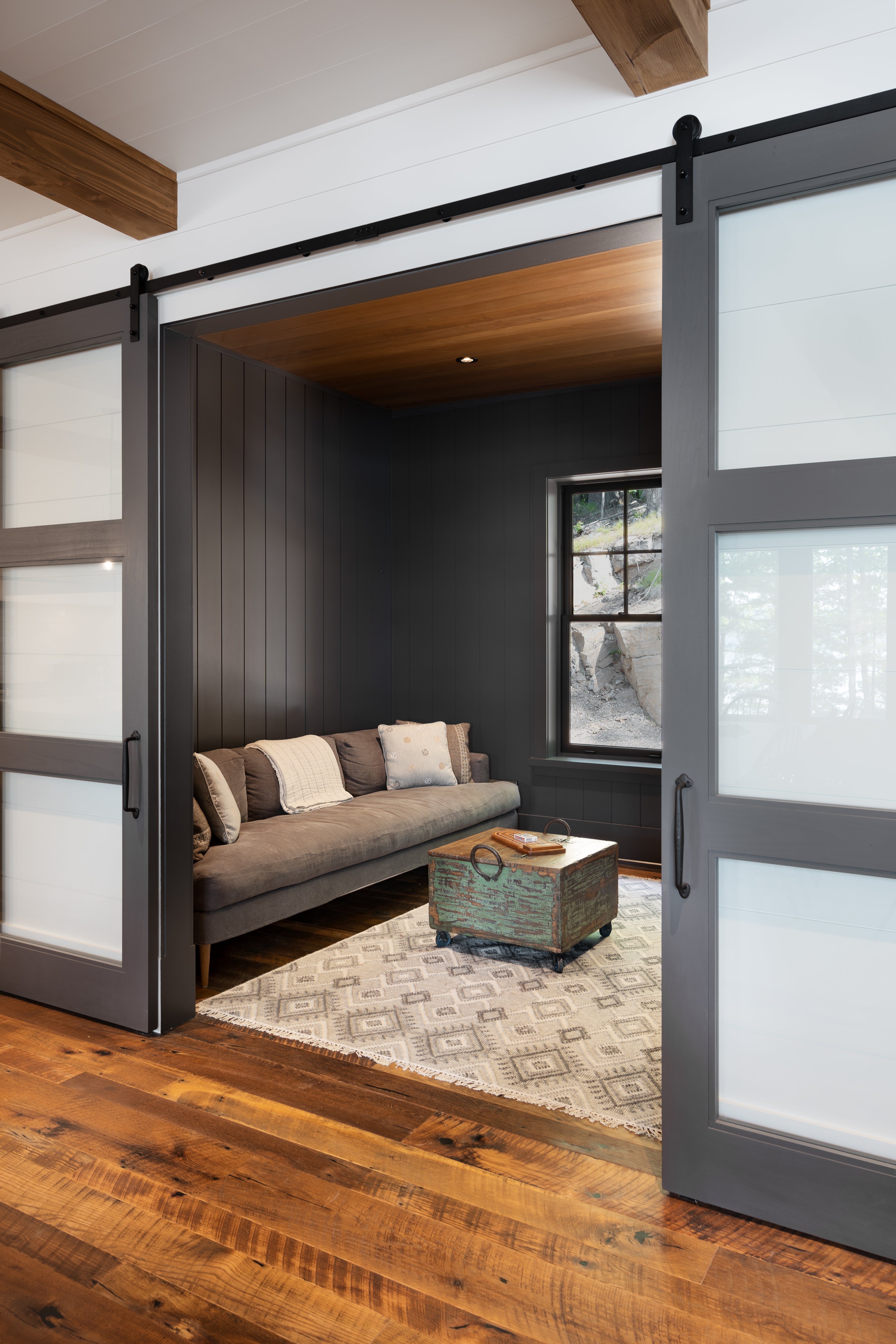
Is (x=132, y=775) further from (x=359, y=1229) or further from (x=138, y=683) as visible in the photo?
(x=359, y=1229)

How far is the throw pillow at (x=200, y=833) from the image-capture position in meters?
3.49

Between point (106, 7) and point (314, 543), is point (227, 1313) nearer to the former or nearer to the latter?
point (106, 7)

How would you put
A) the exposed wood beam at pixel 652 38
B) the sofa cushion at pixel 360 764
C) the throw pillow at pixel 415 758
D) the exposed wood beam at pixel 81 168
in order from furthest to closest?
1. the throw pillow at pixel 415 758
2. the sofa cushion at pixel 360 764
3. the exposed wood beam at pixel 81 168
4. the exposed wood beam at pixel 652 38

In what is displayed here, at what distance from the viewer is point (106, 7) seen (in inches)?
84.5

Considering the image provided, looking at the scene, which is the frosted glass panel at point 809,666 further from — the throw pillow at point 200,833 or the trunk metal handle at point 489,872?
the throw pillow at point 200,833

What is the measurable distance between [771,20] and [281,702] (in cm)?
393

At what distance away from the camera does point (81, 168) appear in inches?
105

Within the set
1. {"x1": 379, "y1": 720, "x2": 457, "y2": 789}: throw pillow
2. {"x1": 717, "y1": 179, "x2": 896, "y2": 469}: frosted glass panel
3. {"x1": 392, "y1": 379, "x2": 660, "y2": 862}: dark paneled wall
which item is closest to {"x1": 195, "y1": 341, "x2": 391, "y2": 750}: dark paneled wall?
{"x1": 392, "y1": 379, "x2": 660, "y2": 862}: dark paneled wall

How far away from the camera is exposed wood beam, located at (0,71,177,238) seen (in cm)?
252

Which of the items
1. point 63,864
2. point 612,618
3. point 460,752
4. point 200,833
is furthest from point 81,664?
point 612,618

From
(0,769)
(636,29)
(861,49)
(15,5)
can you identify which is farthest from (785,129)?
(0,769)

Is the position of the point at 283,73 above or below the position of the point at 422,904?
above

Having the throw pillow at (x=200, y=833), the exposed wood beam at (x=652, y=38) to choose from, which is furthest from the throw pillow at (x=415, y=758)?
the exposed wood beam at (x=652, y=38)

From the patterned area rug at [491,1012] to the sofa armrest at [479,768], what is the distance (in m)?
1.61
